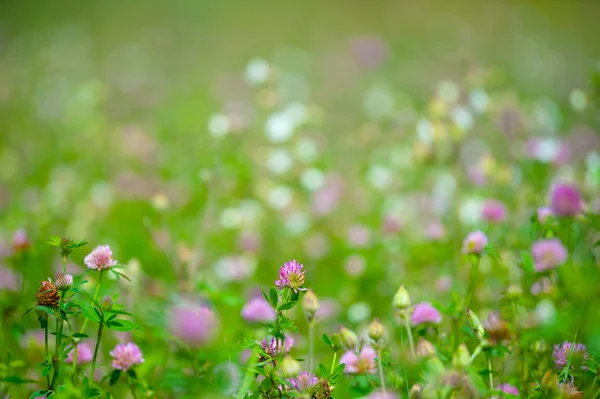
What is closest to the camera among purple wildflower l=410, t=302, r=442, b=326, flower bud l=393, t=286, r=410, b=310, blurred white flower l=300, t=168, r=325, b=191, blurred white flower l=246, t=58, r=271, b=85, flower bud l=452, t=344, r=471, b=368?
flower bud l=452, t=344, r=471, b=368

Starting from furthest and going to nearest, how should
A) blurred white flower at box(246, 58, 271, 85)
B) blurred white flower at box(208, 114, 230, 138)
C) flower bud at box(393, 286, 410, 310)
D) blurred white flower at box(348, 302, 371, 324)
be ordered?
1. blurred white flower at box(246, 58, 271, 85)
2. blurred white flower at box(208, 114, 230, 138)
3. blurred white flower at box(348, 302, 371, 324)
4. flower bud at box(393, 286, 410, 310)

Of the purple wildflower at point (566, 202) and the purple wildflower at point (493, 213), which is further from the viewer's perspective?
the purple wildflower at point (493, 213)

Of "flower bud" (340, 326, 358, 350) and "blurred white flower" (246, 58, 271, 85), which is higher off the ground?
"blurred white flower" (246, 58, 271, 85)

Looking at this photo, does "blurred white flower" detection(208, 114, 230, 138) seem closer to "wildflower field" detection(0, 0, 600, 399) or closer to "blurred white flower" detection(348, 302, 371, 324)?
"wildflower field" detection(0, 0, 600, 399)

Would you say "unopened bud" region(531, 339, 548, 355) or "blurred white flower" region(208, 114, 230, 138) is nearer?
"unopened bud" region(531, 339, 548, 355)

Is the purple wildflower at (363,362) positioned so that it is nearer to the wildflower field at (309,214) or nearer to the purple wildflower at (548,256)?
the wildflower field at (309,214)

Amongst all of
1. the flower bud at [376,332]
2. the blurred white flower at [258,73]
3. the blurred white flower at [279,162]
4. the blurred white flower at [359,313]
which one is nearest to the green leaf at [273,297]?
the flower bud at [376,332]

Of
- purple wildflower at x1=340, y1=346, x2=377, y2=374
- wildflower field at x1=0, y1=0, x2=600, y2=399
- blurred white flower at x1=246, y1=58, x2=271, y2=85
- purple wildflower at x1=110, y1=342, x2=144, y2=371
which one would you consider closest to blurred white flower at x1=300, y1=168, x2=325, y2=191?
wildflower field at x1=0, y1=0, x2=600, y2=399

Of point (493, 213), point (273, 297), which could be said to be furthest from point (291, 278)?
point (493, 213)

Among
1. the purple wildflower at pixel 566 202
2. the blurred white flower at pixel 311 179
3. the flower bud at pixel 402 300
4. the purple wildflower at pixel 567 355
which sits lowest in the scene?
the purple wildflower at pixel 567 355

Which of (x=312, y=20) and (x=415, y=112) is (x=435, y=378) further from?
(x=312, y=20)

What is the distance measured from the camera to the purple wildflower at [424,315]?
0.94 meters

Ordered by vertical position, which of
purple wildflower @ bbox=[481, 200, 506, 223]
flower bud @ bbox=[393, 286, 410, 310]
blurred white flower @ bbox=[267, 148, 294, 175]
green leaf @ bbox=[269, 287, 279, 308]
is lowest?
flower bud @ bbox=[393, 286, 410, 310]

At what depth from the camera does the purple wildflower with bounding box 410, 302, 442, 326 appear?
943 mm
